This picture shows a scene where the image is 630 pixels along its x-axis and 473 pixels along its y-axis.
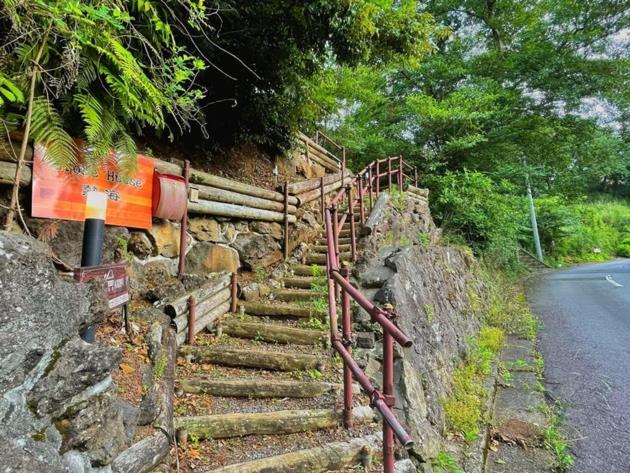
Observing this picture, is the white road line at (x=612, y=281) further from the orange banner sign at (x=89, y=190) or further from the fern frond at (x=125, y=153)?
the fern frond at (x=125, y=153)

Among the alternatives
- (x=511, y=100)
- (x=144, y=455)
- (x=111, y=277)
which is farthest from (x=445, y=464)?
(x=511, y=100)

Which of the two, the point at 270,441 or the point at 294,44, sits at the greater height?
the point at 294,44

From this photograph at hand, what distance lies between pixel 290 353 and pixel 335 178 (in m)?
5.44

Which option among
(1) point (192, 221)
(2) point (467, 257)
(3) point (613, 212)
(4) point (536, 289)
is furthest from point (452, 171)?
(3) point (613, 212)

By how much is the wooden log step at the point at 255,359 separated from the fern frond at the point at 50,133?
176 cm

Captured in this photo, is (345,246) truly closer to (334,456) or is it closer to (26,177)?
(334,456)

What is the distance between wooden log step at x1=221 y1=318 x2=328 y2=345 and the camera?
11.2 feet

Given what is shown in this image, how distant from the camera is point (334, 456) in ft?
7.36

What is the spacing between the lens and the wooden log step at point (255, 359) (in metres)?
3.04

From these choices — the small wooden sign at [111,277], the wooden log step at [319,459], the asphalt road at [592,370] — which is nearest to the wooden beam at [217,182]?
the small wooden sign at [111,277]

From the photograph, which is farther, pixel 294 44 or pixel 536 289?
pixel 536 289

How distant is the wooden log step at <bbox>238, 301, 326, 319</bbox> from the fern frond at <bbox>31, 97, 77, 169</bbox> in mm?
2300

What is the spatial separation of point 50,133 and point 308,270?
334 cm

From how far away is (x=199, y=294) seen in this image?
3.35 metres
